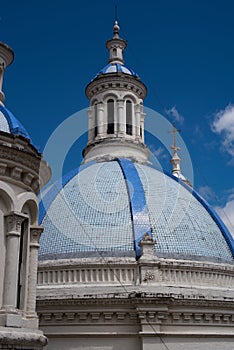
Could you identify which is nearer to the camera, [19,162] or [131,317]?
[19,162]

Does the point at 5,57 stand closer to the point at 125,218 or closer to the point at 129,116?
the point at 125,218

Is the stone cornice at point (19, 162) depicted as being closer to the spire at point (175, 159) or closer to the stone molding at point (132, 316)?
the stone molding at point (132, 316)

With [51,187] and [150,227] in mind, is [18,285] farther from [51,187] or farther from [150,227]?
[51,187]

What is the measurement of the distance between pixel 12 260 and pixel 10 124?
2845 millimetres

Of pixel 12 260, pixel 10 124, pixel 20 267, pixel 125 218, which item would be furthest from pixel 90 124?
pixel 12 260

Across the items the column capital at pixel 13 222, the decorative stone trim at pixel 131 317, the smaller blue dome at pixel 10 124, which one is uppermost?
the smaller blue dome at pixel 10 124

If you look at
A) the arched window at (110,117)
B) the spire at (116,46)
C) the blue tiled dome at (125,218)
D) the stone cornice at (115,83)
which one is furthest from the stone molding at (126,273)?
the spire at (116,46)

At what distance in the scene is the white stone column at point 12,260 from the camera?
29.1ft

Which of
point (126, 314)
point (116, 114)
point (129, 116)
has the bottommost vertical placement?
point (126, 314)

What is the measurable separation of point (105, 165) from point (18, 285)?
15443mm

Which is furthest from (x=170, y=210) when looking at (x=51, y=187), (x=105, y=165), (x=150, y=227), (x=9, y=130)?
(x=9, y=130)

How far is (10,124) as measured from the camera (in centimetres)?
1045

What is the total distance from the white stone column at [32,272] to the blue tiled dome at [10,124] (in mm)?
1803

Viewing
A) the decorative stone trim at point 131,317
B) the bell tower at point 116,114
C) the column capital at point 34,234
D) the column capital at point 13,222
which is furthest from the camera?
the bell tower at point 116,114
